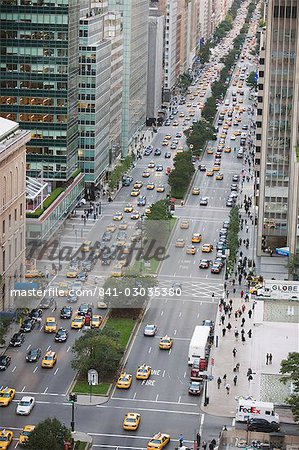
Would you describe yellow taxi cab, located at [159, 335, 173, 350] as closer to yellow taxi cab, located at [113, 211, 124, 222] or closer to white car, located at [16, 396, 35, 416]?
white car, located at [16, 396, 35, 416]

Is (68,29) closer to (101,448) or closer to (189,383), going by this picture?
(189,383)

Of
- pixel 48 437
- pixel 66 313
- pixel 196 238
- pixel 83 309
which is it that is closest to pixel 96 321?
pixel 83 309

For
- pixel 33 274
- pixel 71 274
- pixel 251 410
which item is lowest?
pixel 71 274

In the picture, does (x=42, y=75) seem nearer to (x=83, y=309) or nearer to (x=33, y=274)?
(x=33, y=274)

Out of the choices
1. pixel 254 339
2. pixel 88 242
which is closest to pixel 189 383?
pixel 254 339

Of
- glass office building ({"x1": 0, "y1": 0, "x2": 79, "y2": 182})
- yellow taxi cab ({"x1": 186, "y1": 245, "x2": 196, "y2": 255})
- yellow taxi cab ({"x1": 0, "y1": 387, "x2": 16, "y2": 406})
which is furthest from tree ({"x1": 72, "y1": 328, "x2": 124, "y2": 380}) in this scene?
glass office building ({"x1": 0, "y1": 0, "x2": 79, "y2": 182})

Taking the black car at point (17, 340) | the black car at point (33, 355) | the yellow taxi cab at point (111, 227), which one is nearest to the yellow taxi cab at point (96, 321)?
the black car at point (17, 340)
